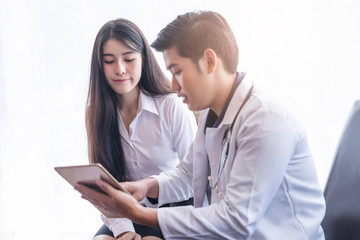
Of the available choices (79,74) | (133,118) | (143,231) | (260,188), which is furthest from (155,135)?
(79,74)

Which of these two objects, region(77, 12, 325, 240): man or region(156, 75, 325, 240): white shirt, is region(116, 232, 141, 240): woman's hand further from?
region(156, 75, 325, 240): white shirt

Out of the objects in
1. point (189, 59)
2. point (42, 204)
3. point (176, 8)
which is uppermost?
point (176, 8)

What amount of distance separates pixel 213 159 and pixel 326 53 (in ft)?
4.31

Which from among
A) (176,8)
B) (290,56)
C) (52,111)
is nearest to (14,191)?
(52,111)

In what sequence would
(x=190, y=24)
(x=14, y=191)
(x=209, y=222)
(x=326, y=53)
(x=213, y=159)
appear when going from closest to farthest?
Answer: (x=209, y=222) → (x=190, y=24) → (x=213, y=159) → (x=326, y=53) → (x=14, y=191)

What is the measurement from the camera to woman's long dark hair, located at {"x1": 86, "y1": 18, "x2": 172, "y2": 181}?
1841mm

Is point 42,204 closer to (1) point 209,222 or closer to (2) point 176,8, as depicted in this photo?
(2) point 176,8

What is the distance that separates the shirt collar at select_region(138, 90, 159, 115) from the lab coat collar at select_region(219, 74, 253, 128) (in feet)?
2.08

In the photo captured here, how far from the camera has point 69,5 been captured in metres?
2.59

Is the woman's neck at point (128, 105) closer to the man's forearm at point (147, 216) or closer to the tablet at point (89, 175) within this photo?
the tablet at point (89, 175)

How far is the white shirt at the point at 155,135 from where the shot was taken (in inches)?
74.3

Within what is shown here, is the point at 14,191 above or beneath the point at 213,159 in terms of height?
beneath

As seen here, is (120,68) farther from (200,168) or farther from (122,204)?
(122,204)

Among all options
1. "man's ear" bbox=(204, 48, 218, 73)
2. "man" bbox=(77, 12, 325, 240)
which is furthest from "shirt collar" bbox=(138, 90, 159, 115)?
"man's ear" bbox=(204, 48, 218, 73)
